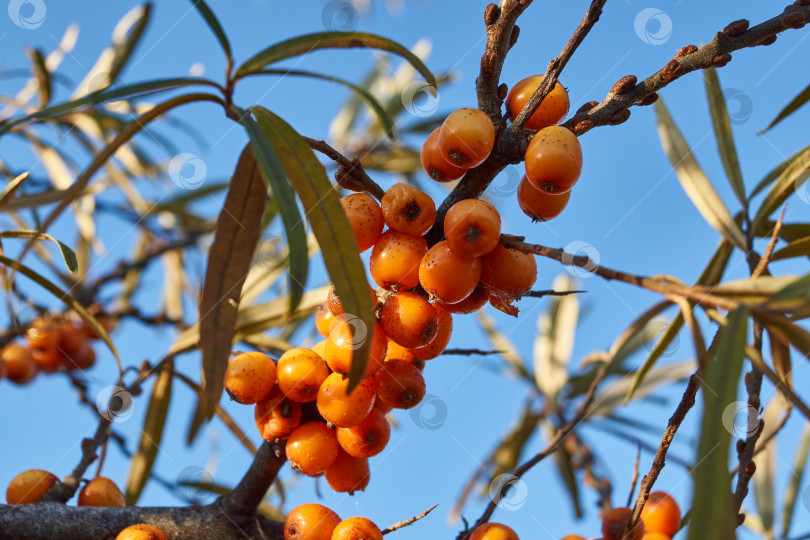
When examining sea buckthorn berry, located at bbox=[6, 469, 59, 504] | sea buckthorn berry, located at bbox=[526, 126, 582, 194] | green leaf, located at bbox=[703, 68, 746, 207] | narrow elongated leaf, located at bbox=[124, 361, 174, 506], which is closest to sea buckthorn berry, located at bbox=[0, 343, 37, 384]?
narrow elongated leaf, located at bbox=[124, 361, 174, 506]

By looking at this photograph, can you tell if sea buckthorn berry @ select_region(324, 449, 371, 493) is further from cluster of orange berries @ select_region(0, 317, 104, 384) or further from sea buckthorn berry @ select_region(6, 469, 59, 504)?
cluster of orange berries @ select_region(0, 317, 104, 384)

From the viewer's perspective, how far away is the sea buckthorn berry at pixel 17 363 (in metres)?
2.43

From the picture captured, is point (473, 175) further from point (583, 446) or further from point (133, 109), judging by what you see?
point (133, 109)

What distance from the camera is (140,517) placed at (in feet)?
3.47

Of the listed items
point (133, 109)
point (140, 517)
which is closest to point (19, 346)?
point (133, 109)

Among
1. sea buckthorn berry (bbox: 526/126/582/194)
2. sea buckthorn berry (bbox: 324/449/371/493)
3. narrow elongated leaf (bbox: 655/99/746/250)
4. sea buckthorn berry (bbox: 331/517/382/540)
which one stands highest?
narrow elongated leaf (bbox: 655/99/746/250)

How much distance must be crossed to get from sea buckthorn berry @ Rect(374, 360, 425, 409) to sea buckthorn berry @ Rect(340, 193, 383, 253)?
0.63ft

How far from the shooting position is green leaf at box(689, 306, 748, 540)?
1.77 feet

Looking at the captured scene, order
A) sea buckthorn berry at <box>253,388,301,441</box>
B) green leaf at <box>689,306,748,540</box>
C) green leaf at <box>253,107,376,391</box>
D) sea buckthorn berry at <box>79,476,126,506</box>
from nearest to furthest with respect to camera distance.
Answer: green leaf at <box>689,306,748,540</box> < green leaf at <box>253,107,376,391</box> < sea buckthorn berry at <box>253,388,301,441</box> < sea buckthorn berry at <box>79,476,126,506</box>

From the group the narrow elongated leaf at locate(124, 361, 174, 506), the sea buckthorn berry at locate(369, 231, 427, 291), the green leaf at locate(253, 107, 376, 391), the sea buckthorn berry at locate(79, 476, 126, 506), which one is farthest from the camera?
the narrow elongated leaf at locate(124, 361, 174, 506)

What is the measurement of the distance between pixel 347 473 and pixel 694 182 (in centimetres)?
93

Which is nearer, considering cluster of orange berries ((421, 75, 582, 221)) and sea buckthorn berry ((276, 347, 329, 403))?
cluster of orange berries ((421, 75, 582, 221))

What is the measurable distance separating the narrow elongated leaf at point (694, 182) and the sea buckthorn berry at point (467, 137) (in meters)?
0.63

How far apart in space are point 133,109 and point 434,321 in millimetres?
1955
